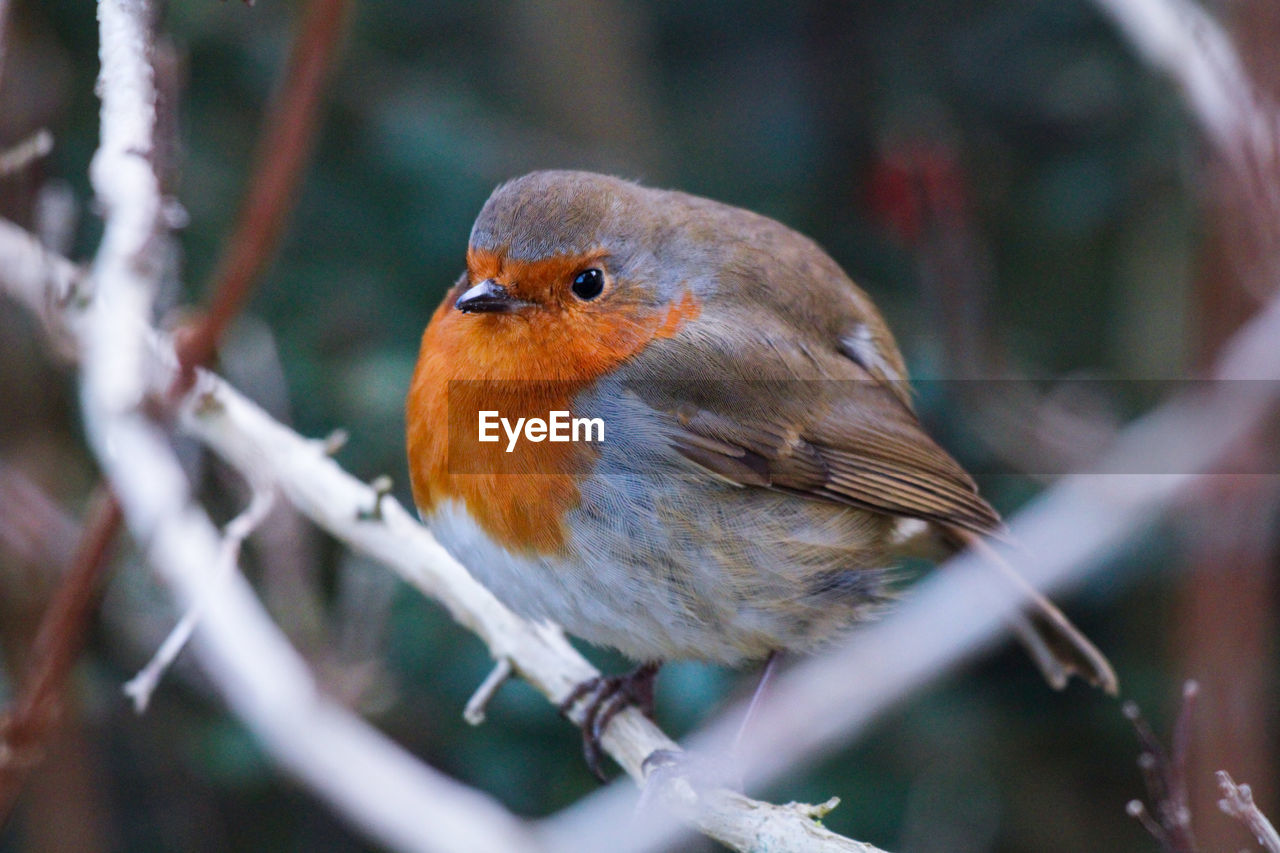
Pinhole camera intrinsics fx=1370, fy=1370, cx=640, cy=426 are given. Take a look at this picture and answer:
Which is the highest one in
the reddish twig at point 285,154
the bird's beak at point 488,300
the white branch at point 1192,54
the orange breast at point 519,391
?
the white branch at point 1192,54

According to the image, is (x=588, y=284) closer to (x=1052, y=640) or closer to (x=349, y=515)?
(x=349, y=515)

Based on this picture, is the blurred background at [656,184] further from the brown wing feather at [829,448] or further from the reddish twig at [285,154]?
the reddish twig at [285,154]

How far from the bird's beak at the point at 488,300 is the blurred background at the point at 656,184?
832 millimetres

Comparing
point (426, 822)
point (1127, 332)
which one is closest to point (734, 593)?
point (426, 822)

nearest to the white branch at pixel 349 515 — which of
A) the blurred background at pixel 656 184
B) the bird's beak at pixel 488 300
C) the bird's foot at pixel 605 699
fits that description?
the bird's foot at pixel 605 699

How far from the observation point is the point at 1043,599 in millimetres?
2975

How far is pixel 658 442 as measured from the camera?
2662 millimetres

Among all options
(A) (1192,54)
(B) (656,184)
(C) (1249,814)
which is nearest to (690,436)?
(C) (1249,814)

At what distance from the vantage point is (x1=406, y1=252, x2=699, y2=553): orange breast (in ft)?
8.34

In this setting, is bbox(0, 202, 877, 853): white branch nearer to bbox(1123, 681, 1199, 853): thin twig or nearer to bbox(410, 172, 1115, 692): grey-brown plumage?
bbox(410, 172, 1115, 692): grey-brown plumage

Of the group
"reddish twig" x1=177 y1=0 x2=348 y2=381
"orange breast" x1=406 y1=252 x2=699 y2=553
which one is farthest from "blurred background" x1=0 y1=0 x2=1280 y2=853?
"reddish twig" x1=177 y1=0 x2=348 y2=381

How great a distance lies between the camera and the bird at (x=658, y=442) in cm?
255

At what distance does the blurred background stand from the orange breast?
533 mm

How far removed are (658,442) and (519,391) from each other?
287mm
